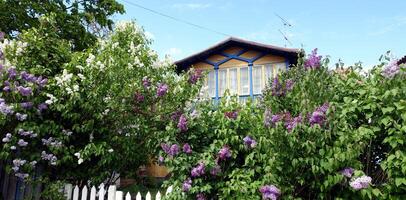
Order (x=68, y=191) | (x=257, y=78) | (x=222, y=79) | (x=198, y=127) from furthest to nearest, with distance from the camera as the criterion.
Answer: (x=222, y=79), (x=257, y=78), (x=68, y=191), (x=198, y=127)

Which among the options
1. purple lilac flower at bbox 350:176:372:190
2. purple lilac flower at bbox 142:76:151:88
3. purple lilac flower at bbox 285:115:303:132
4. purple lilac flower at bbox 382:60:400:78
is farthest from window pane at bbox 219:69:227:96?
purple lilac flower at bbox 350:176:372:190

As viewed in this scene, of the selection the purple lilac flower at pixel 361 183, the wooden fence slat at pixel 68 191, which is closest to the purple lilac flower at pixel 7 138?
the wooden fence slat at pixel 68 191

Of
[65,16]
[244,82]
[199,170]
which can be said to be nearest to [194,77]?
[199,170]

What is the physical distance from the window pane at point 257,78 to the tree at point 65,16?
277 inches

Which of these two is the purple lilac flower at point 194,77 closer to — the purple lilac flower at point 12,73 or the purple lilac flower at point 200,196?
the purple lilac flower at point 200,196

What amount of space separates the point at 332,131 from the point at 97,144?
3.61 meters

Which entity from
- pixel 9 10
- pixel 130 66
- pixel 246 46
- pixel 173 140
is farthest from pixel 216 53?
pixel 173 140

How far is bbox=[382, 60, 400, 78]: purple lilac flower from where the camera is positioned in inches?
151

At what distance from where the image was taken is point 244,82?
1798 cm

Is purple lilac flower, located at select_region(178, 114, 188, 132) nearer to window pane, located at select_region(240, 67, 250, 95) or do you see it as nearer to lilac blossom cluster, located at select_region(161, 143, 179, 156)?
lilac blossom cluster, located at select_region(161, 143, 179, 156)

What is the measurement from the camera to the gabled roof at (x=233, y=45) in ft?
55.5

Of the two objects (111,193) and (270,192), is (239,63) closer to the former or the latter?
(111,193)

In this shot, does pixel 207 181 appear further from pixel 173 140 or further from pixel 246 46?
pixel 246 46

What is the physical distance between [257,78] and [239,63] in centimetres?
120
